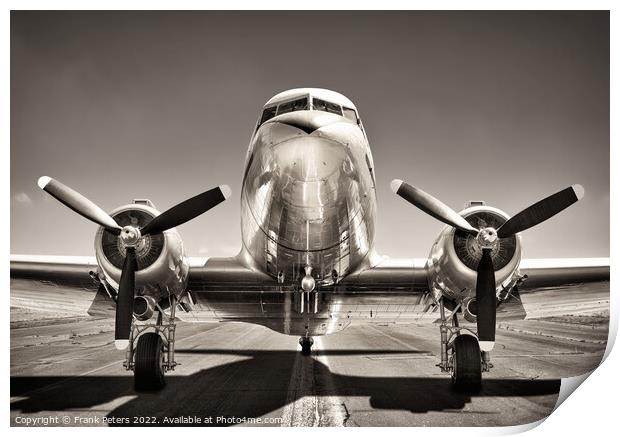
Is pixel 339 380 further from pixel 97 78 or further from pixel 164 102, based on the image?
pixel 97 78

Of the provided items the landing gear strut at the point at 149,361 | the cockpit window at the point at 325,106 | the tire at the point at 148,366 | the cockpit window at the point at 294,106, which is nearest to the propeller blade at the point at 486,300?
the cockpit window at the point at 325,106

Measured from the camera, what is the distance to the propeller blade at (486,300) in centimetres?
668

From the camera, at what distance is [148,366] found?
7379 millimetres

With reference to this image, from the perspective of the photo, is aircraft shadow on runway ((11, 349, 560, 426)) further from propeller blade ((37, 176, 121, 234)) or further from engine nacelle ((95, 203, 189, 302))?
propeller blade ((37, 176, 121, 234))

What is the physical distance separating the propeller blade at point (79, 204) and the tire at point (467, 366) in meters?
5.66

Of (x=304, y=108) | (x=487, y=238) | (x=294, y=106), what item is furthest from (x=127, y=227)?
(x=487, y=238)

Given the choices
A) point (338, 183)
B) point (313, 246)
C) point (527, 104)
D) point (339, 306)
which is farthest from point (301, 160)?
point (339, 306)

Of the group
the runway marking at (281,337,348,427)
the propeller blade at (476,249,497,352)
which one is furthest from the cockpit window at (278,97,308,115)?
the runway marking at (281,337,348,427)

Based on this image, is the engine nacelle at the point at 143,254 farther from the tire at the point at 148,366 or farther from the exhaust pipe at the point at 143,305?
the tire at the point at 148,366

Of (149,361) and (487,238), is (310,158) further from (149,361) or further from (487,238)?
(149,361)

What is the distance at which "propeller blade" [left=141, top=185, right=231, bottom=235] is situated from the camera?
22.5 ft

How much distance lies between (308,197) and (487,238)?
2.76m

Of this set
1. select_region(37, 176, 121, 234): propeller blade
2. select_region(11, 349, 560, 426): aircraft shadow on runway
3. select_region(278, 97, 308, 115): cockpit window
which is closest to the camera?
select_region(278, 97, 308, 115): cockpit window
